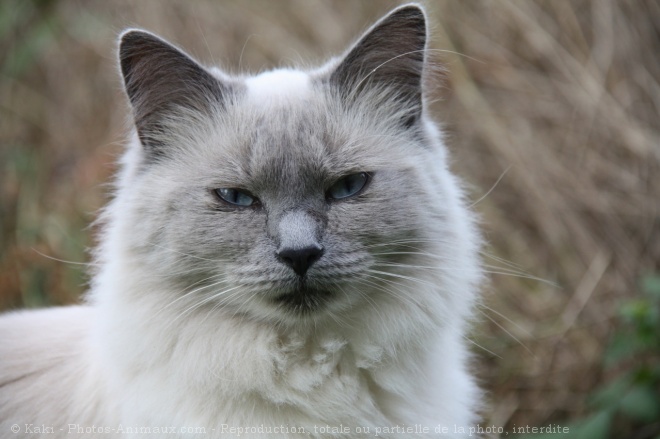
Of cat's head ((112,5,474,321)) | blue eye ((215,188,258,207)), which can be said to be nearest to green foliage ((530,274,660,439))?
cat's head ((112,5,474,321))

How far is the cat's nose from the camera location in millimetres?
1808

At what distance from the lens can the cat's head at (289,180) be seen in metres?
1.90

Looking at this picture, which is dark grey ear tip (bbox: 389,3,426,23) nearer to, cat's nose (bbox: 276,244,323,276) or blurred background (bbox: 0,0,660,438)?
cat's nose (bbox: 276,244,323,276)

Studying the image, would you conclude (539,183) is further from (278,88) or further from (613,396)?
(278,88)

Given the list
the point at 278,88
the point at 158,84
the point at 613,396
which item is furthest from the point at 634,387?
the point at 158,84

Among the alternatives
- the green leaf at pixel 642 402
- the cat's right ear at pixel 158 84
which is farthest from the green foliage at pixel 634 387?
the cat's right ear at pixel 158 84

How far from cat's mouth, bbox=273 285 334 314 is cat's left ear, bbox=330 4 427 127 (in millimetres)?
709

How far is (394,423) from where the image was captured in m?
2.05

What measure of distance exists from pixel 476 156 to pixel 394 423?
2751 millimetres

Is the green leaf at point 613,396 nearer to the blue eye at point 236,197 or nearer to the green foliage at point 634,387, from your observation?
the green foliage at point 634,387

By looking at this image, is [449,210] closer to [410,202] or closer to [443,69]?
[410,202]

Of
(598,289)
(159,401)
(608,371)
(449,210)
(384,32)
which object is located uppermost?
(384,32)

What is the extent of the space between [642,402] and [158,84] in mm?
2478

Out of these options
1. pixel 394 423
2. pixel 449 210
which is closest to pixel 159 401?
pixel 394 423
